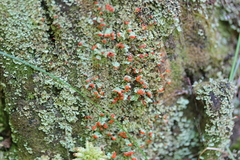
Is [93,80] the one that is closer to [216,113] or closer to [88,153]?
[88,153]

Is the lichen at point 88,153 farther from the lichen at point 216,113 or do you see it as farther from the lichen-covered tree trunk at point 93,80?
the lichen at point 216,113

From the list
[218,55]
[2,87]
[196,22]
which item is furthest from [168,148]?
[2,87]

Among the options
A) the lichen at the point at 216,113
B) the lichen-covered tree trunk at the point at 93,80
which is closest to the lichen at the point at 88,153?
the lichen-covered tree trunk at the point at 93,80

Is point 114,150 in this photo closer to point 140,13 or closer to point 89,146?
point 89,146

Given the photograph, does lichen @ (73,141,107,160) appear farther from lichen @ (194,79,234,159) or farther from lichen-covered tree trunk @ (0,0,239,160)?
lichen @ (194,79,234,159)

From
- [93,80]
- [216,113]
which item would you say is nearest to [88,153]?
[93,80]

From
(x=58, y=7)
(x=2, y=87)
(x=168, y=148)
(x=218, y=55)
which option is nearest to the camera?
(x=58, y=7)

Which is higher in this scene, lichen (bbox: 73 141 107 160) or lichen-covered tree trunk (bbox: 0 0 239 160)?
lichen-covered tree trunk (bbox: 0 0 239 160)

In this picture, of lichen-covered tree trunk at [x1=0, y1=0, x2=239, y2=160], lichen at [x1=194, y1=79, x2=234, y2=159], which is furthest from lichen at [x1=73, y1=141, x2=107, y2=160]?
lichen at [x1=194, y1=79, x2=234, y2=159]
